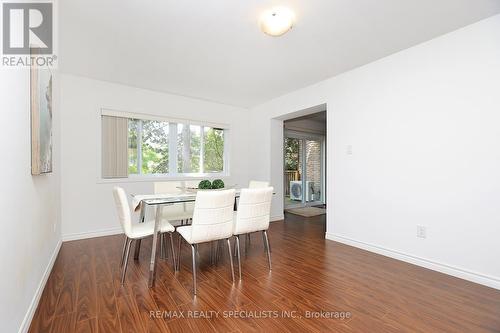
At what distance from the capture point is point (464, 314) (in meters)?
1.72

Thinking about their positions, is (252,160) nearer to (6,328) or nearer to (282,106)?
(282,106)

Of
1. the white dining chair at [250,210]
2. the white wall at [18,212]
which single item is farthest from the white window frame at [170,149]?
the white dining chair at [250,210]

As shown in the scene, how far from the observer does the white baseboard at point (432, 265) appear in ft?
7.02

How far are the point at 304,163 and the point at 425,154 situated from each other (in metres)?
3.90

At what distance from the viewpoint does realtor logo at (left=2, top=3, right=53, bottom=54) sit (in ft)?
4.35

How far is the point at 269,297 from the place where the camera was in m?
1.94

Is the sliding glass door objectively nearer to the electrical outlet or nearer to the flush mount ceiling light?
the electrical outlet

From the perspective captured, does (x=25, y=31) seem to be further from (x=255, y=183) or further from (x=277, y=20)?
(x=255, y=183)

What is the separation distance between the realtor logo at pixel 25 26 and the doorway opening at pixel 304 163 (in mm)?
4764

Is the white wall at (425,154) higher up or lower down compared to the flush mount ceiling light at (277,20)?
lower down

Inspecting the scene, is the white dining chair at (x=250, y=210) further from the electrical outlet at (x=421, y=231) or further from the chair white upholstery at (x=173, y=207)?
the electrical outlet at (x=421, y=231)

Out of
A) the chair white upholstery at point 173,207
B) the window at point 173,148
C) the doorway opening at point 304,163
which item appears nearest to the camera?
the chair white upholstery at point 173,207

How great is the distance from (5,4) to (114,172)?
2828mm

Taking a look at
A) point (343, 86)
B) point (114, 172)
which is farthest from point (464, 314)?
point (114, 172)
